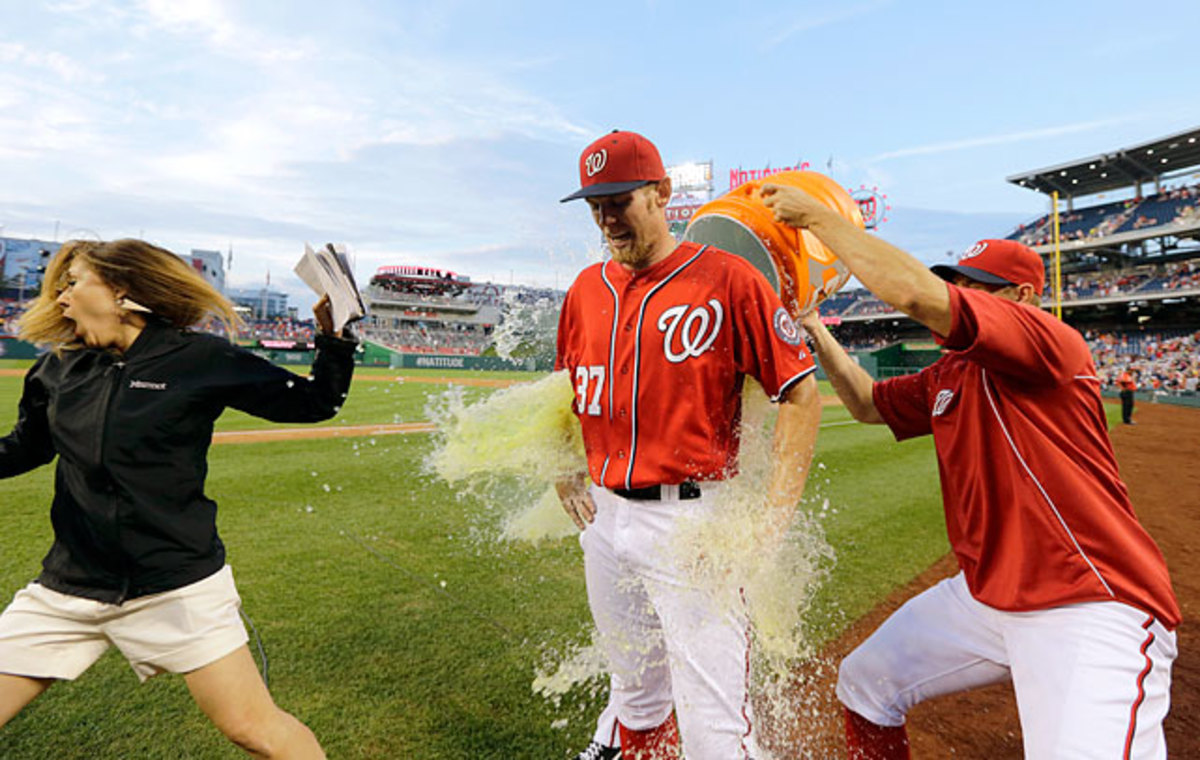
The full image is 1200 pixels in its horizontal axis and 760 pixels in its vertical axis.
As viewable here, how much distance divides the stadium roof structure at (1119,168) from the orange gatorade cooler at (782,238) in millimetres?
47889

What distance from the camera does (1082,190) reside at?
45.0 meters

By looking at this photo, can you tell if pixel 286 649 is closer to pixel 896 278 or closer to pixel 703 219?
pixel 703 219

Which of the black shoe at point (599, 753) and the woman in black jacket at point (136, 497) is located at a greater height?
the woman in black jacket at point (136, 497)

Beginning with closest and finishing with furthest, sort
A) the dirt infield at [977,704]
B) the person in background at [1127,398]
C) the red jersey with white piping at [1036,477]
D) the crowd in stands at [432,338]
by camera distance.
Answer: the red jersey with white piping at [1036,477]
the dirt infield at [977,704]
the person in background at [1127,398]
the crowd in stands at [432,338]

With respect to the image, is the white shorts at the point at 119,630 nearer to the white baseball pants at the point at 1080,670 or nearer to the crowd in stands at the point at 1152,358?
the white baseball pants at the point at 1080,670

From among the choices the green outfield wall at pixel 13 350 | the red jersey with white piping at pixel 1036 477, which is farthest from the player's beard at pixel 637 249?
the green outfield wall at pixel 13 350

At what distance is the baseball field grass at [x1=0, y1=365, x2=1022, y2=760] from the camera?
295cm

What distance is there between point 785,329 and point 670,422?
44 cm

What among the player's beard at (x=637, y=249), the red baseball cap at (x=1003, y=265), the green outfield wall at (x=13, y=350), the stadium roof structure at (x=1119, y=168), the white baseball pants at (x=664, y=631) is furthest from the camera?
the stadium roof structure at (x=1119, y=168)

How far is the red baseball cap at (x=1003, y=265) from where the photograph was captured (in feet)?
7.13

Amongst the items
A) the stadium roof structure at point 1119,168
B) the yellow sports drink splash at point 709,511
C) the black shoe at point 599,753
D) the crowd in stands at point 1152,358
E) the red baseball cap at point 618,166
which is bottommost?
the crowd in stands at point 1152,358

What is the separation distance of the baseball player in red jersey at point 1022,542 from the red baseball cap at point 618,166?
0.41 metres

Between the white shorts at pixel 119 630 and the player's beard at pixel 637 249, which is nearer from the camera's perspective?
the white shorts at pixel 119 630

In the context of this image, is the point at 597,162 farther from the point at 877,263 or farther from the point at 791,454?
the point at 791,454
